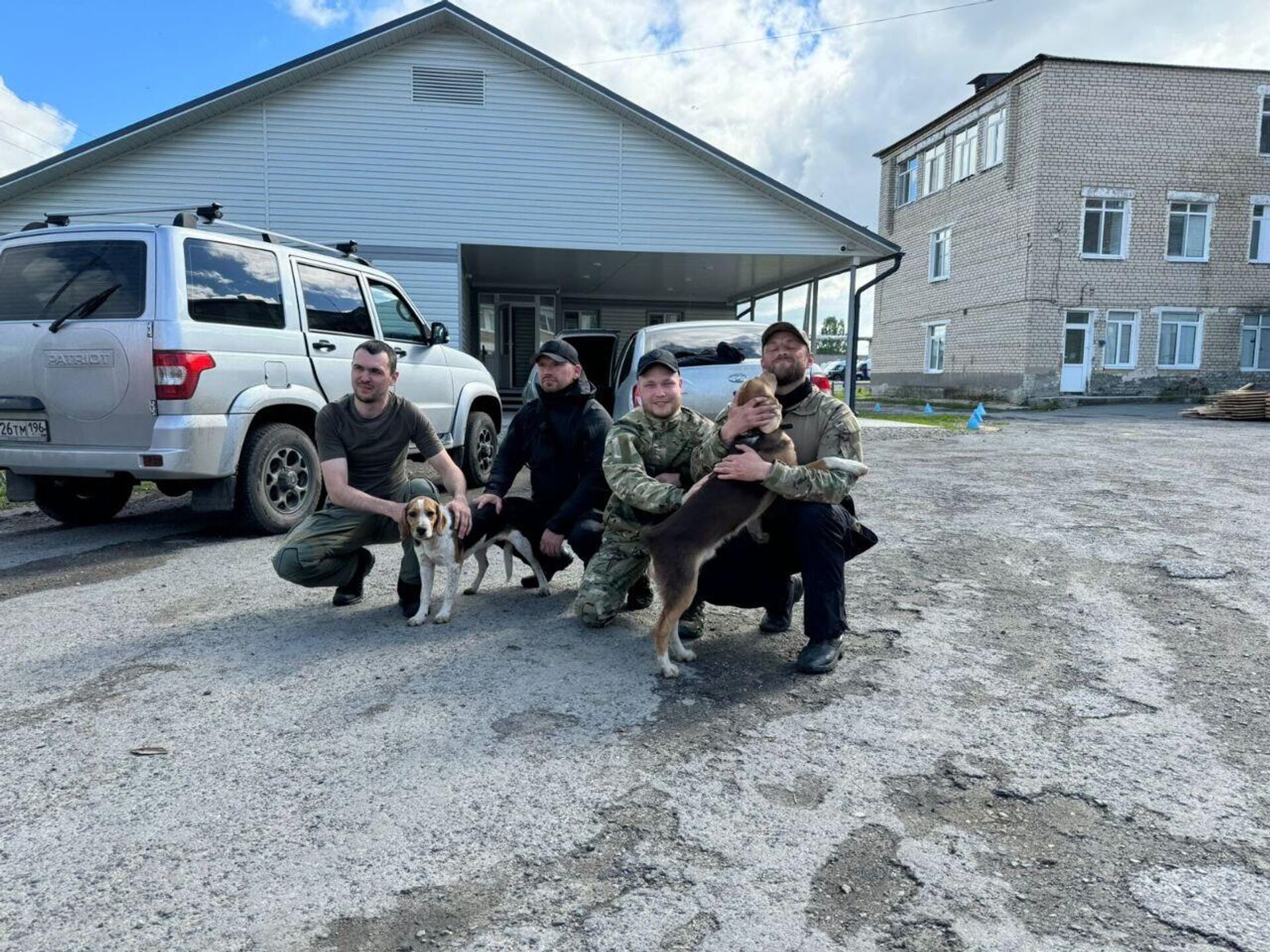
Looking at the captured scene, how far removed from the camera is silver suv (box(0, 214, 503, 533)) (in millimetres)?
5441

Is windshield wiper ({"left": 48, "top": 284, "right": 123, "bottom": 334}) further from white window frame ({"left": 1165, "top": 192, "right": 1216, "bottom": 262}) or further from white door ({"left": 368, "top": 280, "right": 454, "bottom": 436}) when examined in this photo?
white window frame ({"left": 1165, "top": 192, "right": 1216, "bottom": 262})

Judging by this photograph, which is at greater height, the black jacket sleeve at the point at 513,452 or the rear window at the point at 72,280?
the rear window at the point at 72,280

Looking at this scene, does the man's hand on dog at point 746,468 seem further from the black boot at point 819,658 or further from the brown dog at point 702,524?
the black boot at point 819,658

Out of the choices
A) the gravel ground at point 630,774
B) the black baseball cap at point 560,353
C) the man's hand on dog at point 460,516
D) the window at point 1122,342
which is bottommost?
the gravel ground at point 630,774

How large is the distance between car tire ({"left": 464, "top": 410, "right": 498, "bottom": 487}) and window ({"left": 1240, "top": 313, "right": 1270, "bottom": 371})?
27.4 meters

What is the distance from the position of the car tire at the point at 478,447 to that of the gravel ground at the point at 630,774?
11.8ft

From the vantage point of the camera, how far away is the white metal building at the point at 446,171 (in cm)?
1403

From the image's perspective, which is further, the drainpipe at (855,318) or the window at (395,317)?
the drainpipe at (855,318)

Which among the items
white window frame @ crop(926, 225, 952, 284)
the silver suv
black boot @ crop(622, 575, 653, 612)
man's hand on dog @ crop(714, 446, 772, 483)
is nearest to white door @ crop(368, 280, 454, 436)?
the silver suv

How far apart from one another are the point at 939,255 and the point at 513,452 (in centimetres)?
2973

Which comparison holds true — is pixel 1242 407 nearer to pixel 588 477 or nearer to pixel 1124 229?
pixel 1124 229

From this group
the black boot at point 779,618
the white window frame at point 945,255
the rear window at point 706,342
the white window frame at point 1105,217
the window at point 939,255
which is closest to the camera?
the black boot at point 779,618

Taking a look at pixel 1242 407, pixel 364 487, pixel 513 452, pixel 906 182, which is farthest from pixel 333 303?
pixel 906 182

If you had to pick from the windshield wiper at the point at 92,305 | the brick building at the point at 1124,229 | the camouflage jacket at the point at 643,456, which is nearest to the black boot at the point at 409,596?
the camouflage jacket at the point at 643,456
